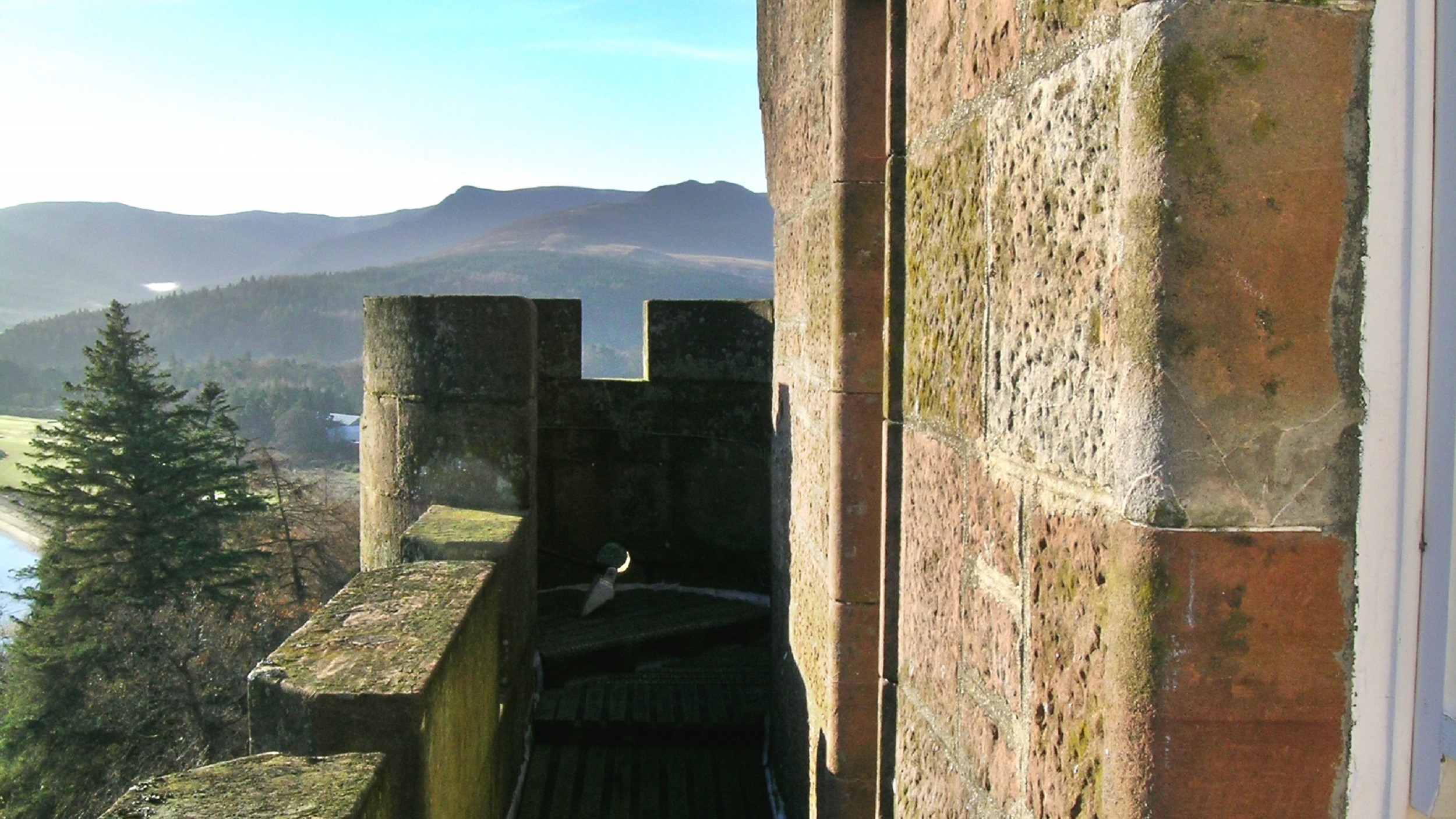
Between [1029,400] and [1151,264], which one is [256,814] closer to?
[1029,400]

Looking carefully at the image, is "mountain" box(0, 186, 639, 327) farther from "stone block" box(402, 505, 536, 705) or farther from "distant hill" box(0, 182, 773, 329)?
"stone block" box(402, 505, 536, 705)

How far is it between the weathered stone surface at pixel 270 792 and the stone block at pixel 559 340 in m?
4.53

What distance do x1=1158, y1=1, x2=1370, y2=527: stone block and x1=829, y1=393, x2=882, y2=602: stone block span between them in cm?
158

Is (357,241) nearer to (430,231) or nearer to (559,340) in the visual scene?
(430,231)

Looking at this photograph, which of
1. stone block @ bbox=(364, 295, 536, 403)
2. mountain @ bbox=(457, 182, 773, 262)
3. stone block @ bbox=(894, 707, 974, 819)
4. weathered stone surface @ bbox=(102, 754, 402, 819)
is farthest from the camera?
mountain @ bbox=(457, 182, 773, 262)

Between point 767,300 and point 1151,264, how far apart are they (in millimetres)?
5568

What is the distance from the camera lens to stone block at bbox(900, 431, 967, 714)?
152 cm

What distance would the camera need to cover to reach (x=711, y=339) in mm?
6477

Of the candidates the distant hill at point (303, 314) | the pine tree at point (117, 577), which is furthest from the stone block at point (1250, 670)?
the distant hill at point (303, 314)

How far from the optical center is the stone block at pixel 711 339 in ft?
20.9

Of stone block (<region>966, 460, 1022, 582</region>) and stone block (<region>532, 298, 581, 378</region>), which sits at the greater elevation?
stone block (<region>532, 298, 581, 378</region>)

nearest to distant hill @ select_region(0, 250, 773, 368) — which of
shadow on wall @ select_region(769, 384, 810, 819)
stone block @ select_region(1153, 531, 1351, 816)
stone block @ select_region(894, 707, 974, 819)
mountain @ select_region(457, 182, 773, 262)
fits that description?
mountain @ select_region(457, 182, 773, 262)

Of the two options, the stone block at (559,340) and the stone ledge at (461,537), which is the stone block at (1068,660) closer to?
the stone ledge at (461,537)

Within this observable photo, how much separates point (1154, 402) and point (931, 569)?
0.81m
